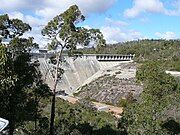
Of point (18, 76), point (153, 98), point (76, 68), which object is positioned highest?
point (18, 76)

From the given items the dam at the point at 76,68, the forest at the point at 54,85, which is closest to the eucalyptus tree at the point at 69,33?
the forest at the point at 54,85

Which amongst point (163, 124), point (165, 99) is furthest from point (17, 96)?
point (163, 124)

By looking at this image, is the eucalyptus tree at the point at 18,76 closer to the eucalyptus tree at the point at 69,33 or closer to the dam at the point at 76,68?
the eucalyptus tree at the point at 69,33

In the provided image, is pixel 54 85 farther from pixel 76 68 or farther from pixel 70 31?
pixel 76 68

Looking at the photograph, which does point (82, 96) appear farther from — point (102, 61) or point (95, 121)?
point (95, 121)

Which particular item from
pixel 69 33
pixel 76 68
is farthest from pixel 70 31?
pixel 76 68

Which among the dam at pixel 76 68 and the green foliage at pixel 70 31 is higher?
Result: the green foliage at pixel 70 31

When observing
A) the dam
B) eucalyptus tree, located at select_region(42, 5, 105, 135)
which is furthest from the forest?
the dam

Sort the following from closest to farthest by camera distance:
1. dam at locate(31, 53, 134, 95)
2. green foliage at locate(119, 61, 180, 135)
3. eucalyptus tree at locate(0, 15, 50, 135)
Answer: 1. eucalyptus tree at locate(0, 15, 50, 135)
2. green foliage at locate(119, 61, 180, 135)
3. dam at locate(31, 53, 134, 95)

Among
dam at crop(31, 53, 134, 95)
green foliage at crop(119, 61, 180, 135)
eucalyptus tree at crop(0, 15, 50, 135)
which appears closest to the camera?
eucalyptus tree at crop(0, 15, 50, 135)

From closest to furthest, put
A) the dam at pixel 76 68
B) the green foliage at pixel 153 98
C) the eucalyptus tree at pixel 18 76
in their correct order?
the eucalyptus tree at pixel 18 76, the green foliage at pixel 153 98, the dam at pixel 76 68

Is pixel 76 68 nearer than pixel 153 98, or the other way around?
pixel 153 98

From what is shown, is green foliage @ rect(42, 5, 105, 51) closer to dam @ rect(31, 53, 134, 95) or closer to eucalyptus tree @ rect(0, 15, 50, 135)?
eucalyptus tree @ rect(0, 15, 50, 135)

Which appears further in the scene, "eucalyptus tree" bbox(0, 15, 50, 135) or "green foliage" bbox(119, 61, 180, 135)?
"green foliage" bbox(119, 61, 180, 135)
